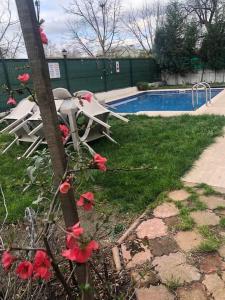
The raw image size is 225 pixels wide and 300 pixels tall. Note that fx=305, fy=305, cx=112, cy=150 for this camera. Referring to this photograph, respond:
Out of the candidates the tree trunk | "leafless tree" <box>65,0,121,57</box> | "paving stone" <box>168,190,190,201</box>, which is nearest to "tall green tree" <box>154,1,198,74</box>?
"leafless tree" <box>65,0,121,57</box>

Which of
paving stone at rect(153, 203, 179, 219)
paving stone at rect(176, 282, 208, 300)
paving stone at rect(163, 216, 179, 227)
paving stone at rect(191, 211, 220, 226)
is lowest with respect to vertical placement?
paving stone at rect(153, 203, 179, 219)

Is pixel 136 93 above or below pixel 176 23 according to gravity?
below

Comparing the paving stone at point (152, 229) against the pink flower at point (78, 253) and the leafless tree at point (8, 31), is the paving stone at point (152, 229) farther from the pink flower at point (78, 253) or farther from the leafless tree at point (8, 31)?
the leafless tree at point (8, 31)

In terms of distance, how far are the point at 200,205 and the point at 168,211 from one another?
31cm

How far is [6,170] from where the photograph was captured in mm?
4445

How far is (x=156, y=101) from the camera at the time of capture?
13.0m

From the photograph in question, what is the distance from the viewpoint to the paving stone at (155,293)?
181 cm

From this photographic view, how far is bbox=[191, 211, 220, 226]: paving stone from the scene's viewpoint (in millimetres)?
2545

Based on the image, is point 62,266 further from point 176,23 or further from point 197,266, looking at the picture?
point 176,23

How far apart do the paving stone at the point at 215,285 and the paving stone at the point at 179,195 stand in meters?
1.13

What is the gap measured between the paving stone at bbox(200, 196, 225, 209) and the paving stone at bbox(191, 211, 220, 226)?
14cm

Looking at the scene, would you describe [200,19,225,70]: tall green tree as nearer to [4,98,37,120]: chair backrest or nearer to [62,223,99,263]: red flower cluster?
[4,98,37,120]: chair backrest

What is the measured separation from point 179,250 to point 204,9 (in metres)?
19.5

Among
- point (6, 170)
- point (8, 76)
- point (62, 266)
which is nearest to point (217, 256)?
point (62, 266)
